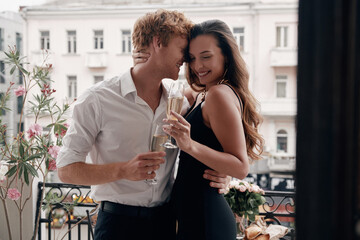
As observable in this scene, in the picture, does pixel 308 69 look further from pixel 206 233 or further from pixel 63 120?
pixel 63 120

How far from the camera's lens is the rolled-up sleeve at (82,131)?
1.27 meters

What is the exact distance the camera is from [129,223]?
1.32 metres

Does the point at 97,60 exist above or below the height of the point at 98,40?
below

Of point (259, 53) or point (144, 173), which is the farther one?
point (259, 53)

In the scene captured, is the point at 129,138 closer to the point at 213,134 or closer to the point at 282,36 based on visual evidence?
the point at 213,134

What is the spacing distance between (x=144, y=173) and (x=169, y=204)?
29cm

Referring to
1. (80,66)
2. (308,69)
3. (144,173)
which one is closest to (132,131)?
(144,173)

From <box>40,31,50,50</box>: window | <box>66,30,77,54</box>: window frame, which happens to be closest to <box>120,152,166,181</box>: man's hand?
<box>66,30,77,54</box>: window frame

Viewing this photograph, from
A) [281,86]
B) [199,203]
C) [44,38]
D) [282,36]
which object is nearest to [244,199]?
[199,203]

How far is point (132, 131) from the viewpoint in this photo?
1364 millimetres

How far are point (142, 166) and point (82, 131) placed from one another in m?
0.27

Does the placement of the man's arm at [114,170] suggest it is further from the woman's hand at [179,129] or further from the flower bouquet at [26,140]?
the flower bouquet at [26,140]

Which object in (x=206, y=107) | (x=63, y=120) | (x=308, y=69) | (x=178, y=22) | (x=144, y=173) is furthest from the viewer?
(x=63, y=120)

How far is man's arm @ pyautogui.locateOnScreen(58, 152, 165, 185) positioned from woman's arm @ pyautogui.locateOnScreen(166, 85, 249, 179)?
0.14 m
